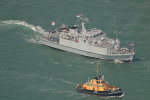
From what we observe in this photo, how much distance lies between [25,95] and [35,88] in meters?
4.25

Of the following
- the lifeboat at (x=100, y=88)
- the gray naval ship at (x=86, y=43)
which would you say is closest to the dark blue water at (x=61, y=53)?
the lifeboat at (x=100, y=88)

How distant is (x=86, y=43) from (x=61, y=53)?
9517 millimetres

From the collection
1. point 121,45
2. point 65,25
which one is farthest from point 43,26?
point 121,45

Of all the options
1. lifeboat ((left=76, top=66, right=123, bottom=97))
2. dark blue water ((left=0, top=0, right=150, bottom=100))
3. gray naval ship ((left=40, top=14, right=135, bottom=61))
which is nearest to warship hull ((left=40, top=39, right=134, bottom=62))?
gray naval ship ((left=40, top=14, right=135, bottom=61))

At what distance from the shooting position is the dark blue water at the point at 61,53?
94562 mm

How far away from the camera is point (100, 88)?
9038 cm

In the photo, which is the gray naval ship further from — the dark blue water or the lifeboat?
the lifeboat

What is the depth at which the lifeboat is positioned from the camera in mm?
89625

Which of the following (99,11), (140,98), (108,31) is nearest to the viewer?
(140,98)

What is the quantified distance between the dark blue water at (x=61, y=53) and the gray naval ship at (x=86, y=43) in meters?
2.45

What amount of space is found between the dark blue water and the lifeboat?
4.32 ft

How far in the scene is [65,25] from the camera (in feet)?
427

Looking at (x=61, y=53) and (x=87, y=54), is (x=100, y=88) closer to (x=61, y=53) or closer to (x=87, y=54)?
(x=87, y=54)

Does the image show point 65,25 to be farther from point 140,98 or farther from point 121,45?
point 140,98
